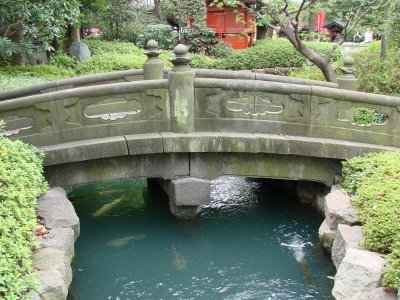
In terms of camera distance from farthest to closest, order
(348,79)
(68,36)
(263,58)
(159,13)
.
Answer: (159,13), (68,36), (263,58), (348,79)

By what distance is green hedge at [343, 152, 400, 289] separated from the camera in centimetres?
527

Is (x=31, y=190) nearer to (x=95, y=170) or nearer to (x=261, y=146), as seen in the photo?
(x=95, y=170)

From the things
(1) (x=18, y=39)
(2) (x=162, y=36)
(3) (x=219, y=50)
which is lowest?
(3) (x=219, y=50)

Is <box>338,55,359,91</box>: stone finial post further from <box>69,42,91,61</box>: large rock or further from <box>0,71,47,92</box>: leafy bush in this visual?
<box>69,42,91,61</box>: large rock

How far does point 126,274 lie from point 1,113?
297 cm

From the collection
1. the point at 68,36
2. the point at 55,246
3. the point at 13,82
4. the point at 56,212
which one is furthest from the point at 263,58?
the point at 55,246

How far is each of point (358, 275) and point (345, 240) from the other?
2.57 feet

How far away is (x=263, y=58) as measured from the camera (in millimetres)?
22016

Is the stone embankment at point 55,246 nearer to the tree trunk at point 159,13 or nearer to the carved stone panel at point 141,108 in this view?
the carved stone panel at point 141,108

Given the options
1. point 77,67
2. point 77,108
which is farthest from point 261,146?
point 77,67

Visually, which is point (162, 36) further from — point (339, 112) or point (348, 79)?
point (339, 112)

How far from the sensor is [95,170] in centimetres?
773

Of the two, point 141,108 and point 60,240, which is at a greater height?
point 141,108

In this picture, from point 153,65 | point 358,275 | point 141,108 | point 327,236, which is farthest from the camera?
point 153,65
